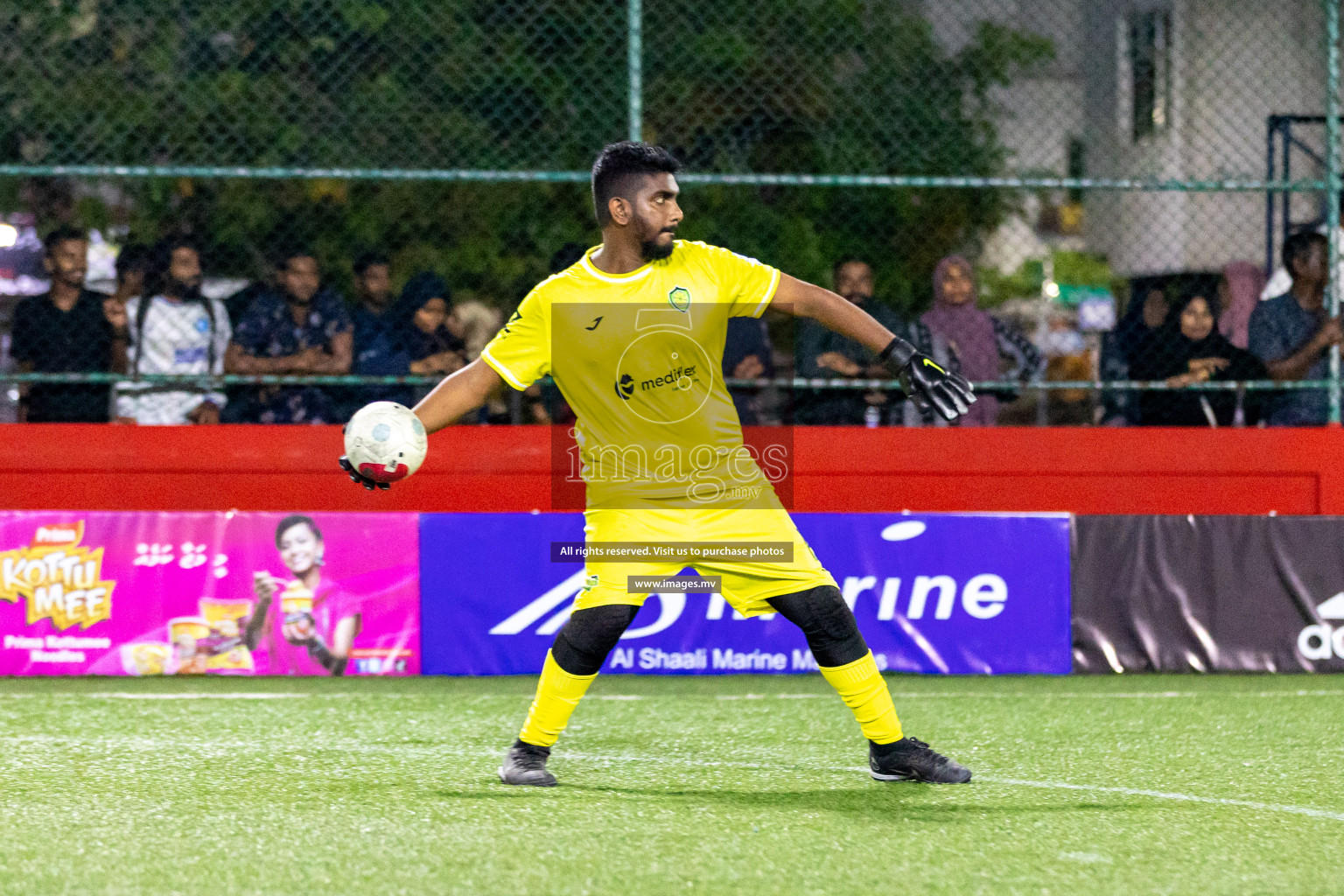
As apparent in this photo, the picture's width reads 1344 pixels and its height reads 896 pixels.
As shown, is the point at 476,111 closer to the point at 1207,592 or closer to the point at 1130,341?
the point at 1130,341

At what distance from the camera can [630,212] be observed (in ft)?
16.3

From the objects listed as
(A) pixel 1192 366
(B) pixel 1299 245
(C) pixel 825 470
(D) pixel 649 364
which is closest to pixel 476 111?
(C) pixel 825 470

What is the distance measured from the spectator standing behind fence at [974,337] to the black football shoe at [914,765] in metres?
4.04

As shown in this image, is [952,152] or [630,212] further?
[952,152]

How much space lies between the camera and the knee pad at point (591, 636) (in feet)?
16.8

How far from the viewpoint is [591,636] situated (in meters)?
5.12

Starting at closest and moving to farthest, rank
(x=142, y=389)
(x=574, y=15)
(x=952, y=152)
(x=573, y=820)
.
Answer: (x=573, y=820) → (x=142, y=389) → (x=574, y=15) → (x=952, y=152)

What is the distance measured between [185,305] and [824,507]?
12.1 feet

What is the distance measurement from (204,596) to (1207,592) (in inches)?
198

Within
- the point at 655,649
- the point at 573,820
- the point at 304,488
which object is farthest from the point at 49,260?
the point at 573,820

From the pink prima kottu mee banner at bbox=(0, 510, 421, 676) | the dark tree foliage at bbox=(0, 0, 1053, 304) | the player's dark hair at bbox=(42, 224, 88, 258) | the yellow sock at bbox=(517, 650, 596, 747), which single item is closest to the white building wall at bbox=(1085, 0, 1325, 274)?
the dark tree foliage at bbox=(0, 0, 1053, 304)

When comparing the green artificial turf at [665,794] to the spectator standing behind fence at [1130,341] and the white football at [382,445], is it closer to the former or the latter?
the white football at [382,445]

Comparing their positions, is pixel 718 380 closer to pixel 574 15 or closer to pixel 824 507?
pixel 824 507

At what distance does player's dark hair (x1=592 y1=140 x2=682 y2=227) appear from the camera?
4.98 metres
